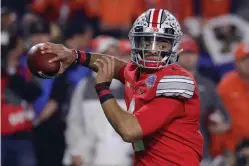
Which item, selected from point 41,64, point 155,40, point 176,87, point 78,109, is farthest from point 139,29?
point 78,109

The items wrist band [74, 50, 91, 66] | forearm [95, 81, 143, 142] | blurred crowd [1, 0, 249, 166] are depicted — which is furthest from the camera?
blurred crowd [1, 0, 249, 166]

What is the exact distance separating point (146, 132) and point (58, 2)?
6.14m

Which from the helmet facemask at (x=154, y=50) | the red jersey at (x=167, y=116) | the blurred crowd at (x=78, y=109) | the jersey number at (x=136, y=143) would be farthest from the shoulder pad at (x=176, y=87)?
the blurred crowd at (x=78, y=109)

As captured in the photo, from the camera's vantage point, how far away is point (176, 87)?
14.1 ft

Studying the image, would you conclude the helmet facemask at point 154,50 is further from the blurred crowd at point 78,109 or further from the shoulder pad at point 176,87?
the blurred crowd at point 78,109

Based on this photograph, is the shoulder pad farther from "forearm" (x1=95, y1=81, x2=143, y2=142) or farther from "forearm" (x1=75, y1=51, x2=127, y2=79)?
"forearm" (x1=75, y1=51, x2=127, y2=79)

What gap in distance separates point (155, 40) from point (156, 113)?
0.40m

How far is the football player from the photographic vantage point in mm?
4281

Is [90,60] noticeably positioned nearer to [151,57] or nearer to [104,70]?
[104,70]

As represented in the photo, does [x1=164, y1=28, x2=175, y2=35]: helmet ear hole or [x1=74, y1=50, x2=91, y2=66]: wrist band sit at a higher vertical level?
[x1=164, y1=28, x2=175, y2=35]: helmet ear hole

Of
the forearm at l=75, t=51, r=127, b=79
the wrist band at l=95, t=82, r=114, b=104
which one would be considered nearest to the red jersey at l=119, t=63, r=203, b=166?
the wrist band at l=95, t=82, r=114, b=104

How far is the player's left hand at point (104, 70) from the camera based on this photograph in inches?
173

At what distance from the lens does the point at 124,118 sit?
4254 mm

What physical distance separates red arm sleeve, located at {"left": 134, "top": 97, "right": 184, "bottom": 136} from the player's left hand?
0.25 m
